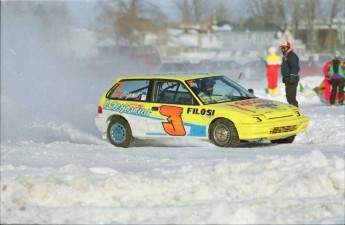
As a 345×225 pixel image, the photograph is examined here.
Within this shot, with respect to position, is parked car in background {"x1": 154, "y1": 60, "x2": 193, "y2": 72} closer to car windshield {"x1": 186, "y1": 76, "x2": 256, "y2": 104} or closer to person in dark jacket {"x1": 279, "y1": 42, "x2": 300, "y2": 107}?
person in dark jacket {"x1": 279, "y1": 42, "x2": 300, "y2": 107}

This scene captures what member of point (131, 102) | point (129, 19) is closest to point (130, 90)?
point (131, 102)

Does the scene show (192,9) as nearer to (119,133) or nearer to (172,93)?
(119,133)

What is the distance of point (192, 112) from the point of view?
13.0 metres

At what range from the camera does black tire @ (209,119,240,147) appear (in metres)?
12.6

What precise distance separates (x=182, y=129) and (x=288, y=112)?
1.79 metres

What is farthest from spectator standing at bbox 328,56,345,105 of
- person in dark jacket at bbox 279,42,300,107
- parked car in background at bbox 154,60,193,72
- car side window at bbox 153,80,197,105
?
parked car in background at bbox 154,60,193,72

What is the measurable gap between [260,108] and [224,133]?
76 centimetres

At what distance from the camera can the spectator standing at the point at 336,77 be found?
21.8 meters

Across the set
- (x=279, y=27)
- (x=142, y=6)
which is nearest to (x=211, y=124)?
(x=142, y=6)

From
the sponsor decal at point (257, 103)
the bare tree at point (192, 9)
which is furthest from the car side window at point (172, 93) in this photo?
the bare tree at point (192, 9)

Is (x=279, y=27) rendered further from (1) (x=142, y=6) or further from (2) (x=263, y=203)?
(2) (x=263, y=203)

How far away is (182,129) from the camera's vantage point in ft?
43.0

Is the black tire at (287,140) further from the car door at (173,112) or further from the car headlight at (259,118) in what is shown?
the car door at (173,112)

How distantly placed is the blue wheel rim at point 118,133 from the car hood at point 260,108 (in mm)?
1944
